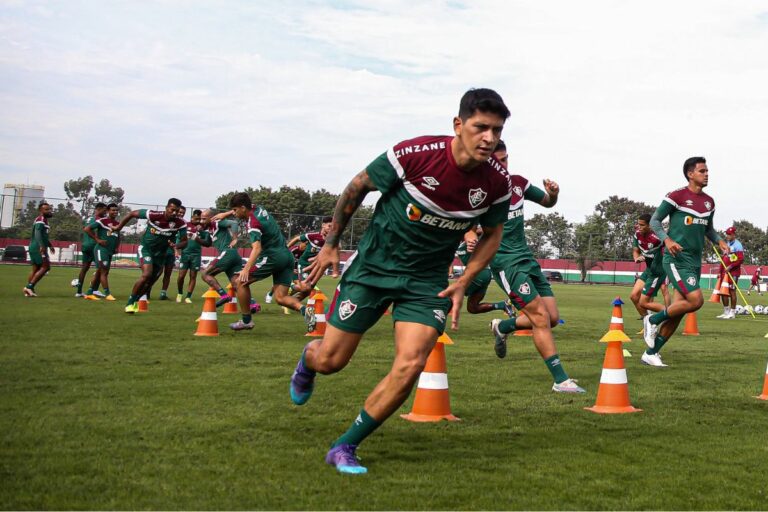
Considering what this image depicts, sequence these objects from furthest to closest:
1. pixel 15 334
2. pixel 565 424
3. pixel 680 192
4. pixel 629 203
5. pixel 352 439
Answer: pixel 629 203, pixel 15 334, pixel 680 192, pixel 565 424, pixel 352 439

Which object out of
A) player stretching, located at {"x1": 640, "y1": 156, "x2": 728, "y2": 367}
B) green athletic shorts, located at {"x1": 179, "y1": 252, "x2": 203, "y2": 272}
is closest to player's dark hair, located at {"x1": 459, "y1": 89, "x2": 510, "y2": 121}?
player stretching, located at {"x1": 640, "y1": 156, "x2": 728, "y2": 367}

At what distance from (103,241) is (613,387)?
1554 cm

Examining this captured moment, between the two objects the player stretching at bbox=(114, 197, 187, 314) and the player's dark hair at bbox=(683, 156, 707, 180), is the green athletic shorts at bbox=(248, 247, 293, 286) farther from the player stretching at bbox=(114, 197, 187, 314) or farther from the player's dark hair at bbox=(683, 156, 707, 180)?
the player's dark hair at bbox=(683, 156, 707, 180)

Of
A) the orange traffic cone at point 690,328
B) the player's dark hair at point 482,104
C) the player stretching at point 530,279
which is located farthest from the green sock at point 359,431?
the orange traffic cone at point 690,328

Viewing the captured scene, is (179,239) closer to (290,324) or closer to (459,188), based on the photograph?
(290,324)

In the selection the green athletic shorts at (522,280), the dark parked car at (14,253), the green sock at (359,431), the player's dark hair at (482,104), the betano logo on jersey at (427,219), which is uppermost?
the player's dark hair at (482,104)

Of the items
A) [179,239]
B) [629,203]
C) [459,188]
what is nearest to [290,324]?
[179,239]

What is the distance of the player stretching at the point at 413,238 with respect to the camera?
5.01 m

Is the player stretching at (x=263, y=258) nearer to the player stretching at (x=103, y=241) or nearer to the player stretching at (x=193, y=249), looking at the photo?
the player stretching at (x=103, y=241)

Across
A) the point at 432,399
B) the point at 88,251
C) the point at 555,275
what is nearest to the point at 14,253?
the point at 88,251

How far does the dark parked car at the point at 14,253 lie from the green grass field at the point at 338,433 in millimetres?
46135

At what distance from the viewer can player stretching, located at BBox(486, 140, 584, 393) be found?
802cm

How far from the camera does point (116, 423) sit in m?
5.79

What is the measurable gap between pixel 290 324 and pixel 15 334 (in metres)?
5.21
